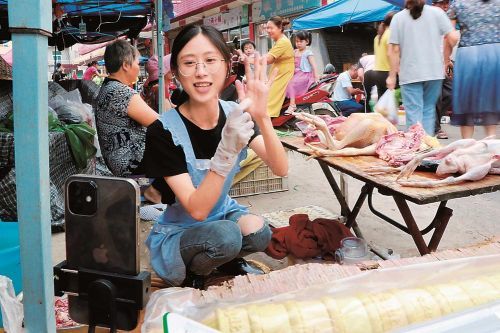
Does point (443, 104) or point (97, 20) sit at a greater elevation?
point (97, 20)

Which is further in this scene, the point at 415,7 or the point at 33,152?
the point at 415,7

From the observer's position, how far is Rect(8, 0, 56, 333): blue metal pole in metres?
1.00

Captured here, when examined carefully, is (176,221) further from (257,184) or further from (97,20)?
(97,20)

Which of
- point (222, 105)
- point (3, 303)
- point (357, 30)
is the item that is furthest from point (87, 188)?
point (357, 30)

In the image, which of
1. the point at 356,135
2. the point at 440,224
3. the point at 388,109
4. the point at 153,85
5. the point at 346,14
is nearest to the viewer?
the point at 440,224

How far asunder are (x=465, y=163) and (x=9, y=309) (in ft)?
6.75

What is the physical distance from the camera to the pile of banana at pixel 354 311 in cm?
113

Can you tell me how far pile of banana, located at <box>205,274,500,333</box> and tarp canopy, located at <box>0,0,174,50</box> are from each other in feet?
18.5

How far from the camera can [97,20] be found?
8438 millimetres

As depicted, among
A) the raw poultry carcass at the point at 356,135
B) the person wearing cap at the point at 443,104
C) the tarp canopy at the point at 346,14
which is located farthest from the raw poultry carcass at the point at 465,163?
the tarp canopy at the point at 346,14

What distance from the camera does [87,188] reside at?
3.42ft

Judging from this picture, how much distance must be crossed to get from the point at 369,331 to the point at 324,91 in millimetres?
7531

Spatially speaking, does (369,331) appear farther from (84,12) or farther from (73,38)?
(73,38)

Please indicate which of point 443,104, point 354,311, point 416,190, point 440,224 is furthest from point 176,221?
point 443,104
